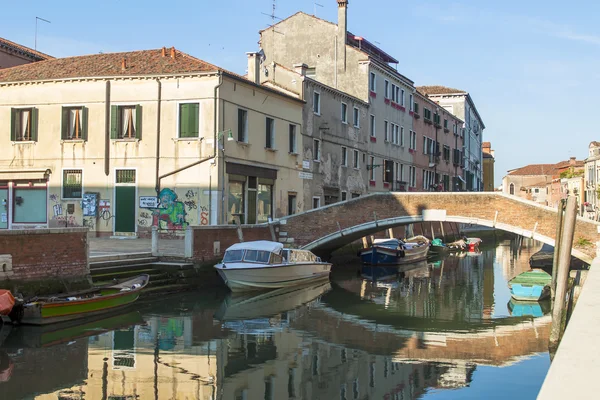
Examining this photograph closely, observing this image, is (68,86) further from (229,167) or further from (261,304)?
(261,304)

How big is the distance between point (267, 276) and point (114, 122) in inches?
299

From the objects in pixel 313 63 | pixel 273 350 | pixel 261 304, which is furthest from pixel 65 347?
pixel 313 63

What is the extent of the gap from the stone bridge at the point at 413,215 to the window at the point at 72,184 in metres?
6.56

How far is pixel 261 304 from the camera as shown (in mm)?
17250

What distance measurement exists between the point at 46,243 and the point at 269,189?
36.4 ft

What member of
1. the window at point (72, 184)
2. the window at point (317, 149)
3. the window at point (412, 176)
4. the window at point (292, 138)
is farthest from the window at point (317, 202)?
the window at point (412, 176)

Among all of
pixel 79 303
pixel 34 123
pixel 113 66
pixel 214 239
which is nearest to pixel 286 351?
pixel 79 303

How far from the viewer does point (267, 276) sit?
62.7 feet

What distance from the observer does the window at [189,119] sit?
2175 cm

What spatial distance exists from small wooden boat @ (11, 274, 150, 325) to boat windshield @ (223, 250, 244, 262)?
300 cm

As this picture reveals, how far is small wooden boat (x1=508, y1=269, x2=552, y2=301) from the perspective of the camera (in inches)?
710

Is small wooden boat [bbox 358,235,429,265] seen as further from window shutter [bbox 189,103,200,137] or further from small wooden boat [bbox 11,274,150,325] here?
small wooden boat [bbox 11,274,150,325]

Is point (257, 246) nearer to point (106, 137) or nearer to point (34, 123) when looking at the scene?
point (106, 137)

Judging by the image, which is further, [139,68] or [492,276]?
[492,276]
